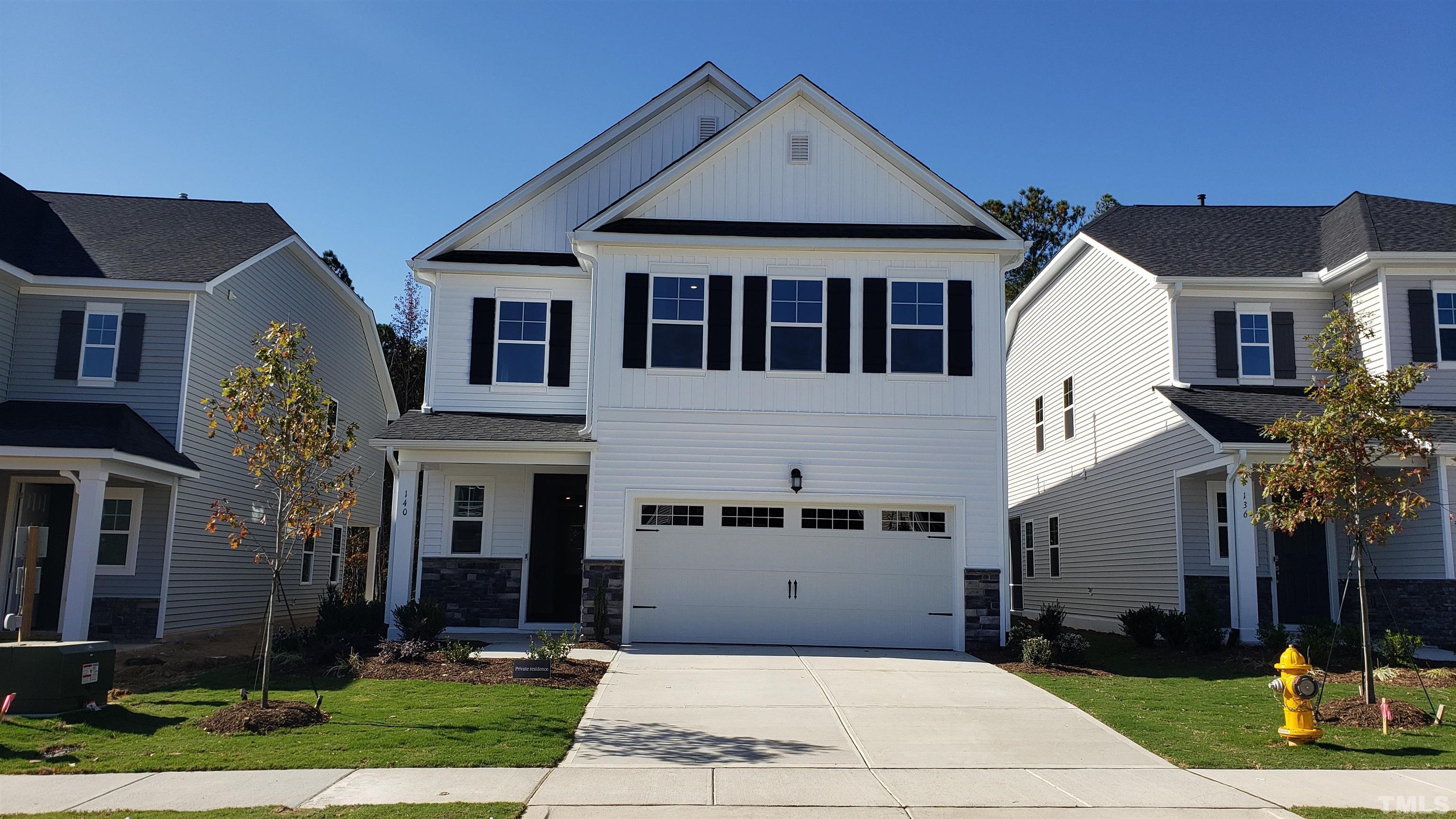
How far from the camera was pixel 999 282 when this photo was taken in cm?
1578

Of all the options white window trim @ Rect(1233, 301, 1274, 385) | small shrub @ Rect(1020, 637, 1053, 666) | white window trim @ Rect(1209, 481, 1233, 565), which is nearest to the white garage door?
small shrub @ Rect(1020, 637, 1053, 666)

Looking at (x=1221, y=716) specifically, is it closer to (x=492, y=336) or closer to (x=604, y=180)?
(x=492, y=336)

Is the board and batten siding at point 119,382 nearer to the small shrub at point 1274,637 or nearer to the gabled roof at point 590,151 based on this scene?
the gabled roof at point 590,151

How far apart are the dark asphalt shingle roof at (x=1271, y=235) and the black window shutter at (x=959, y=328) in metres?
4.40

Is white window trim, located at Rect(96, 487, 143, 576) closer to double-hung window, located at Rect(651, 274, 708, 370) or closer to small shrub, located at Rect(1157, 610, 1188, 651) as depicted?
double-hung window, located at Rect(651, 274, 708, 370)

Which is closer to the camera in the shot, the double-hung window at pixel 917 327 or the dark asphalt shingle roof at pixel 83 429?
the dark asphalt shingle roof at pixel 83 429

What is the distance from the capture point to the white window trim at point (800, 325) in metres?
15.6

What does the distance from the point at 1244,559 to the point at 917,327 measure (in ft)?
19.0

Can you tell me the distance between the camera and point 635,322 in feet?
51.6

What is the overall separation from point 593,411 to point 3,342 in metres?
9.60

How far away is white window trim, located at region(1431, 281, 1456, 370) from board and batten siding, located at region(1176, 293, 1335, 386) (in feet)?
4.92

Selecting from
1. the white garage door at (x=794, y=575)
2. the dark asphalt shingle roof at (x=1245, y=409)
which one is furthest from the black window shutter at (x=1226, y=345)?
the white garage door at (x=794, y=575)

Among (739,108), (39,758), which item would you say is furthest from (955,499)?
(39,758)

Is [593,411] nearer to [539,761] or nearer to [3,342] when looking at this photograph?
[539,761]
